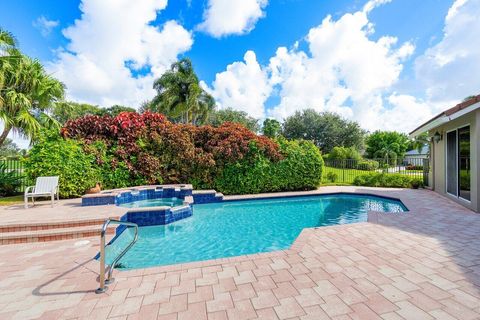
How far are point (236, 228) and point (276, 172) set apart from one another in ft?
18.6

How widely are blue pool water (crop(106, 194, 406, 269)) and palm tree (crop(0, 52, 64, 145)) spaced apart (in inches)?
313

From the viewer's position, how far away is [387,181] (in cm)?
1349

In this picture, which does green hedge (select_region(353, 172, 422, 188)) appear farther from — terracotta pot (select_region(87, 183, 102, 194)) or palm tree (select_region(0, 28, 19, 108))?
palm tree (select_region(0, 28, 19, 108))

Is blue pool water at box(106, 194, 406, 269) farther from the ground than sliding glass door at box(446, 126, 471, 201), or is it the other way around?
sliding glass door at box(446, 126, 471, 201)

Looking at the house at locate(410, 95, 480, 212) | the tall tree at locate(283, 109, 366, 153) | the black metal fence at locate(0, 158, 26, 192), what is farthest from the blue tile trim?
the tall tree at locate(283, 109, 366, 153)

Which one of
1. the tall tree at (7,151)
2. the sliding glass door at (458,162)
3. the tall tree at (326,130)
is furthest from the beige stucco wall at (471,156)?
the tall tree at (326,130)

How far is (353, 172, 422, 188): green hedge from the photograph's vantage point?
12898 mm

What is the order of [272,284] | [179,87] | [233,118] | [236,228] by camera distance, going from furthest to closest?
1. [233,118]
2. [179,87]
3. [236,228]
4. [272,284]

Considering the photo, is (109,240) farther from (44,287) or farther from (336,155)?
(336,155)

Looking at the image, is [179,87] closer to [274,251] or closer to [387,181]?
[387,181]

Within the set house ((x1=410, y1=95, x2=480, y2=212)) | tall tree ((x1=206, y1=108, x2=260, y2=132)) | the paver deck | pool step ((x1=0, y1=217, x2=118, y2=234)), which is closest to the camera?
the paver deck

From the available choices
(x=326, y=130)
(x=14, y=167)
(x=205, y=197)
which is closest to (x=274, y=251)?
(x=205, y=197)

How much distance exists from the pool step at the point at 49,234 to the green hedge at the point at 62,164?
404 cm

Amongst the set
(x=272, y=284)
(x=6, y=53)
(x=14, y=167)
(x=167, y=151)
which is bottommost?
(x=272, y=284)
